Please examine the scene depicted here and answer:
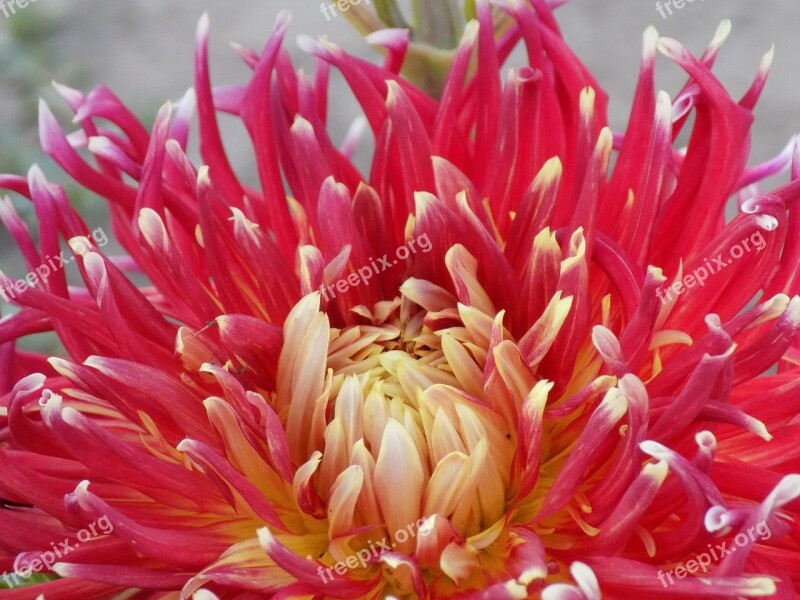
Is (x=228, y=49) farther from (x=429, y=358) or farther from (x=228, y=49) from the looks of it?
(x=429, y=358)

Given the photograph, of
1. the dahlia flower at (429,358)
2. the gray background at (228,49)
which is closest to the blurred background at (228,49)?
the gray background at (228,49)

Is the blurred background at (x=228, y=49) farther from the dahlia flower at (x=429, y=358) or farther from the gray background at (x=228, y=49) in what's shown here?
the dahlia flower at (x=429, y=358)

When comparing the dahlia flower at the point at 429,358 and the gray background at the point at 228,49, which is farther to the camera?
the gray background at the point at 228,49

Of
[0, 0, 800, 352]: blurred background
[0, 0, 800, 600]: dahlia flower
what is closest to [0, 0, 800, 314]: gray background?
[0, 0, 800, 352]: blurred background

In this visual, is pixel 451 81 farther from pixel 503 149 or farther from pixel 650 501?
pixel 650 501

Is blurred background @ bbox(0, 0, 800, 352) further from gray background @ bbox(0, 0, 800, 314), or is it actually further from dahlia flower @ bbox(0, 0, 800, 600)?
dahlia flower @ bbox(0, 0, 800, 600)

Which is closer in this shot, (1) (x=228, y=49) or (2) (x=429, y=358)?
(2) (x=429, y=358)

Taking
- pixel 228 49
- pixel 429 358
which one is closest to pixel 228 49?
pixel 228 49
